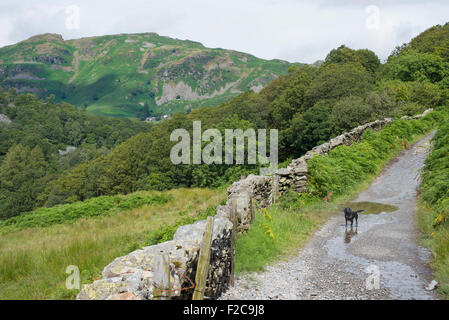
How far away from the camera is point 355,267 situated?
23.4ft

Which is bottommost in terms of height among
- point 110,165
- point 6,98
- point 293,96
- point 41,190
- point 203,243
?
point 41,190

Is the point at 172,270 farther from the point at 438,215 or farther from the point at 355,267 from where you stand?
the point at 438,215

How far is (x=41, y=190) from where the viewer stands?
265 feet

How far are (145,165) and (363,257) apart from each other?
157ft

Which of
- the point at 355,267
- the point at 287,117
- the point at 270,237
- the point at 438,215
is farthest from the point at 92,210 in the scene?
the point at 287,117

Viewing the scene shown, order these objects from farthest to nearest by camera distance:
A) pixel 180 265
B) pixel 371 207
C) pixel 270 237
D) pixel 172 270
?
pixel 371 207
pixel 270 237
pixel 180 265
pixel 172 270

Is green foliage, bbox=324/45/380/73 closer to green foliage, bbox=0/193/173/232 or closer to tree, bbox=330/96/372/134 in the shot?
tree, bbox=330/96/372/134

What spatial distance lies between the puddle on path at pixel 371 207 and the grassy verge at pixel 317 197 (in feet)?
2.16

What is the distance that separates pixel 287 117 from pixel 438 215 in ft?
132

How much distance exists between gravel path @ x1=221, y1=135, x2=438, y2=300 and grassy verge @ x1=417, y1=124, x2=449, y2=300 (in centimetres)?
24

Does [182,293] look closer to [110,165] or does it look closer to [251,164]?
[251,164]

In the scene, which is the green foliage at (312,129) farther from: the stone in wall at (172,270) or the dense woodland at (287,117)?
the stone in wall at (172,270)
